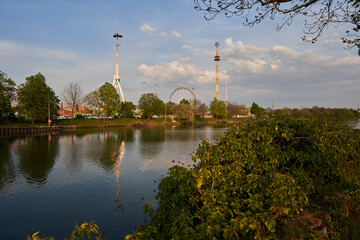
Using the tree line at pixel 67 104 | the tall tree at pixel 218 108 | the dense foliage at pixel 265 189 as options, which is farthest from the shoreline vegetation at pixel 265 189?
the tall tree at pixel 218 108

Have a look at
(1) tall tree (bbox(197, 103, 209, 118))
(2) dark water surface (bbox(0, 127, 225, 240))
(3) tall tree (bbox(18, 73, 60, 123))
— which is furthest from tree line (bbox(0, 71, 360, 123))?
(2) dark water surface (bbox(0, 127, 225, 240))

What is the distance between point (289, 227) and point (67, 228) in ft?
24.4

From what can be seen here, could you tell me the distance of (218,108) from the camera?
107 metres

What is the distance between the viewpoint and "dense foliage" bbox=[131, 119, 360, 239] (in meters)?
4.52

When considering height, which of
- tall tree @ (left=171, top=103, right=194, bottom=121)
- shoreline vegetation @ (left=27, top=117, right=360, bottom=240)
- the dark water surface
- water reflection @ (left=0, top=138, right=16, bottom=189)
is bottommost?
the dark water surface

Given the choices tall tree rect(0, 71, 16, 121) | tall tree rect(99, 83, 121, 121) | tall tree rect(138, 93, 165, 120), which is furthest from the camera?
tall tree rect(138, 93, 165, 120)

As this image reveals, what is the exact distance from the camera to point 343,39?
296 inches

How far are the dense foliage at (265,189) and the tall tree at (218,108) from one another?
3949 inches

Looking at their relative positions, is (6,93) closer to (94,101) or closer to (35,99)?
(35,99)

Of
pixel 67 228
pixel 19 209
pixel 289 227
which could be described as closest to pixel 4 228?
pixel 19 209

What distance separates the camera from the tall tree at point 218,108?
107 metres

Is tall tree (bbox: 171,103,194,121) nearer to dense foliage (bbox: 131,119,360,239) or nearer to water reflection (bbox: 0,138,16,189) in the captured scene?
water reflection (bbox: 0,138,16,189)

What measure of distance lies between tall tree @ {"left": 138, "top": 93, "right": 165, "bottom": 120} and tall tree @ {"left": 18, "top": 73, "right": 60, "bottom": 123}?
109 feet

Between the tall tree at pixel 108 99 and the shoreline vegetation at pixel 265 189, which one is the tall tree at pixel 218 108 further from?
the shoreline vegetation at pixel 265 189
